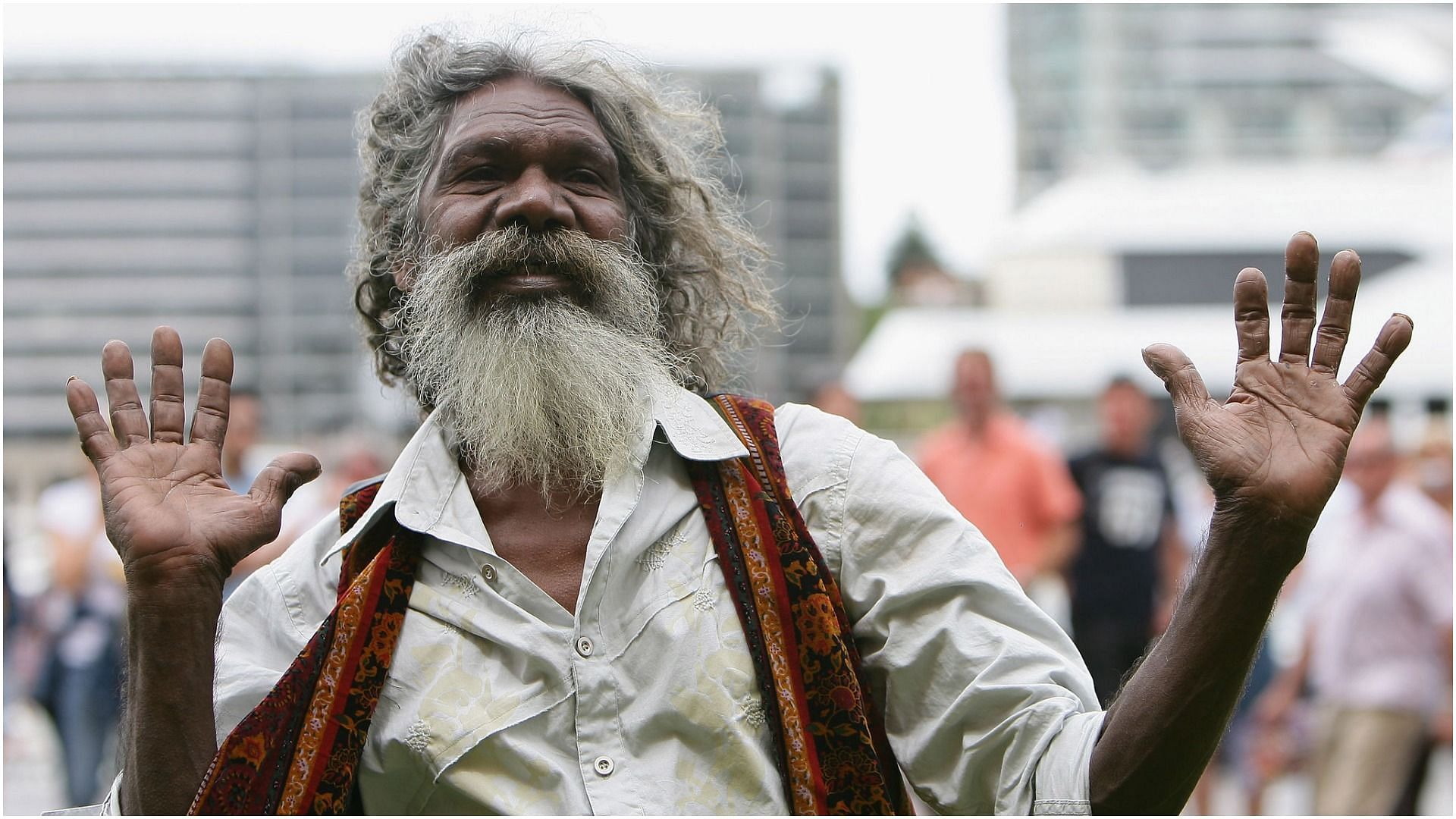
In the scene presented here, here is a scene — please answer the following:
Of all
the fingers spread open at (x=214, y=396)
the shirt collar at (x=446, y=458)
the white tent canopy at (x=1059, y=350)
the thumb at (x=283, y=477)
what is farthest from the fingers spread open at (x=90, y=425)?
the white tent canopy at (x=1059, y=350)

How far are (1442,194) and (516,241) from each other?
27.7 metres

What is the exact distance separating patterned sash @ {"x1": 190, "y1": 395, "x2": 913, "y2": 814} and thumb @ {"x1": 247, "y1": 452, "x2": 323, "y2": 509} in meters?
0.19

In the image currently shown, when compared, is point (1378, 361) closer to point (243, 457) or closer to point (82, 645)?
point (243, 457)

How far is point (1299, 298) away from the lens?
6.71 feet

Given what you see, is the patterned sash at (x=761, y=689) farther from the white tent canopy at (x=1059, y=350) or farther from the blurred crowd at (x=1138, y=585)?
the white tent canopy at (x=1059, y=350)

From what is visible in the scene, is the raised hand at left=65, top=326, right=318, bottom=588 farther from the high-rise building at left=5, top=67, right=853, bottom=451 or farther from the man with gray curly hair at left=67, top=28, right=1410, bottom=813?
the high-rise building at left=5, top=67, right=853, bottom=451

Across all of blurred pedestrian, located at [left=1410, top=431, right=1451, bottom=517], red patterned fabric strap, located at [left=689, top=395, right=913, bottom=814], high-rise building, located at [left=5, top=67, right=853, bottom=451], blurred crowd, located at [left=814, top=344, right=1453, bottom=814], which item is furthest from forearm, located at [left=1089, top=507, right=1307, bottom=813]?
high-rise building, located at [left=5, top=67, right=853, bottom=451]

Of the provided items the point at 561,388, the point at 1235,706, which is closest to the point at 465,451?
the point at 561,388

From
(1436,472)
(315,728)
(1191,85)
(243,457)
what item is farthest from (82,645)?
(1191,85)

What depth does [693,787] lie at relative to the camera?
7.12ft

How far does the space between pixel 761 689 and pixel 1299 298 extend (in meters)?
0.96

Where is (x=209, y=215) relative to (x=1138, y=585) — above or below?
below

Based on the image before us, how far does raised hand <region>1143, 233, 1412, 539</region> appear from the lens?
1.93 m

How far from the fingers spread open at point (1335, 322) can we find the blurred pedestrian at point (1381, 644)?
193 inches
